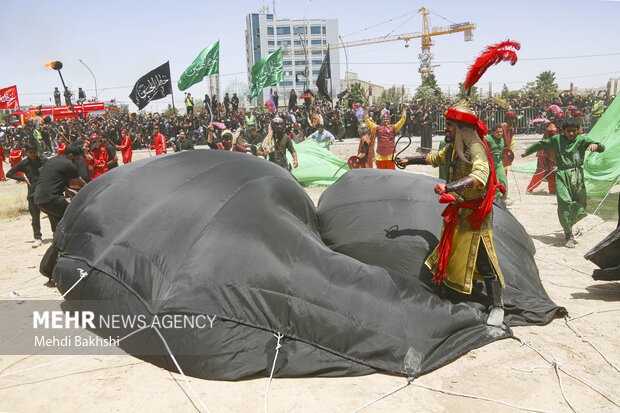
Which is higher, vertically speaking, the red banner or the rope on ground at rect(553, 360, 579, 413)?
the red banner

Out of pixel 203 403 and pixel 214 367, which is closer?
pixel 203 403

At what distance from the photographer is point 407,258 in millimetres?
4246

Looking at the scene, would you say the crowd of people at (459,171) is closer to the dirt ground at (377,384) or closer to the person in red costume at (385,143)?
the person in red costume at (385,143)

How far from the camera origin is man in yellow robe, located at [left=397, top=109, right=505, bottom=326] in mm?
3711

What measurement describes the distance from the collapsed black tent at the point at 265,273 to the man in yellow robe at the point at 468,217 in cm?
21

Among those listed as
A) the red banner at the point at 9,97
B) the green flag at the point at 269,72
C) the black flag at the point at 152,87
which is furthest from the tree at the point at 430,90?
the red banner at the point at 9,97

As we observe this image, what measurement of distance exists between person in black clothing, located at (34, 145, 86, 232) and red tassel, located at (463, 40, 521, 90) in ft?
18.3

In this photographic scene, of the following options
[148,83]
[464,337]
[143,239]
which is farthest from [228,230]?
[148,83]

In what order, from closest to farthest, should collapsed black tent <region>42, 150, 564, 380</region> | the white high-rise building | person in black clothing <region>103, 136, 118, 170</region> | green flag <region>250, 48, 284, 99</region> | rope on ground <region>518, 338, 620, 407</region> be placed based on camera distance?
rope on ground <region>518, 338, 620, 407</region>
collapsed black tent <region>42, 150, 564, 380</region>
person in black clothing <region>103, 136, 118, 170</region>
green flag <region>250, 48, 284, 99</region>
the white high-rise building

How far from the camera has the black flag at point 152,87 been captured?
14.6 metres

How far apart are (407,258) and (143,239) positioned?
2.28m

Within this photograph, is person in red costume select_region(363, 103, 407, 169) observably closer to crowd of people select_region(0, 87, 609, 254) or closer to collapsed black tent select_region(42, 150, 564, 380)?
crowd of people select_region(0, 87, 609, 254)

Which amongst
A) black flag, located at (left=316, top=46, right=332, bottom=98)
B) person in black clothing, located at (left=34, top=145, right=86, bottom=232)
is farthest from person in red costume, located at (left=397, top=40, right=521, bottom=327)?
black flag, located at (left=316, top=46, right=332, bottom=98)

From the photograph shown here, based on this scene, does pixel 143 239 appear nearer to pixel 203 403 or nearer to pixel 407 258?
pixel 203 403
